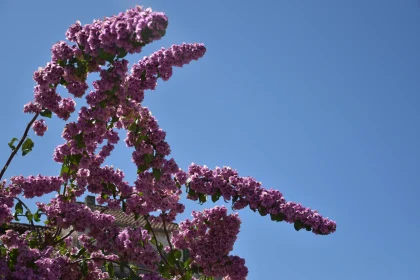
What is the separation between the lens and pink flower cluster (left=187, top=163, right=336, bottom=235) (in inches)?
399

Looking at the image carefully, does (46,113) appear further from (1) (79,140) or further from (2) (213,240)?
(2) (213,240)

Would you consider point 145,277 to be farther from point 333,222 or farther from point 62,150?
point 333,222

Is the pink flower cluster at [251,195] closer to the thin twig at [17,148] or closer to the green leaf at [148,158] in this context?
the green leaf at [148,158]

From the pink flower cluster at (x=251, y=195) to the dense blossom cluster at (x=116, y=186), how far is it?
0.02 m

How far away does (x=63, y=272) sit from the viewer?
1043cm

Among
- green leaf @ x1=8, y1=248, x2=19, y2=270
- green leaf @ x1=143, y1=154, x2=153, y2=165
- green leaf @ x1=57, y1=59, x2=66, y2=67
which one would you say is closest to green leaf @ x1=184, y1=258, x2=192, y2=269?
green leaf @ x1=143, y1=154, x2=153, y2=165

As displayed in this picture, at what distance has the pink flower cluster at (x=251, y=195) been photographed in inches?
399

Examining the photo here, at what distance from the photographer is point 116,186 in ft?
35.7

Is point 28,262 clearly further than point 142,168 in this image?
No

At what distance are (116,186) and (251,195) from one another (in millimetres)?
2412

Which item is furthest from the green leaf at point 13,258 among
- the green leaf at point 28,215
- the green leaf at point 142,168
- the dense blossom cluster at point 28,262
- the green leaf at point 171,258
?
the green leaf at point 171,258

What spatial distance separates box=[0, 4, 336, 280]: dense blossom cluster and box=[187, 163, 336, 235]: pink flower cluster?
0.02m

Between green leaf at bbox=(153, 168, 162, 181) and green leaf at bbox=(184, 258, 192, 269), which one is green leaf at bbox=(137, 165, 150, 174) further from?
green leaf at bbox=(184, 258, 192, 269)

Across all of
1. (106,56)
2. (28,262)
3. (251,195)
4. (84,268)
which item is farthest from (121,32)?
(84,268)
